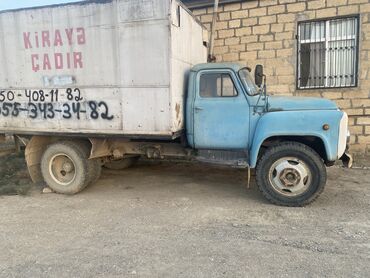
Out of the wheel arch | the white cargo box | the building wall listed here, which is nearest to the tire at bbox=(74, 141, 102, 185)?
the white cargo box

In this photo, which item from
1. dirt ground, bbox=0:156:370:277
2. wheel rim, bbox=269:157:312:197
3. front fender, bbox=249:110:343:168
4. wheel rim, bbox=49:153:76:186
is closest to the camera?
dirt ground, bbox=0:156:370:277

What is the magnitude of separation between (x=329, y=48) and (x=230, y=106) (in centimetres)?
476

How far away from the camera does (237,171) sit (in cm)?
741

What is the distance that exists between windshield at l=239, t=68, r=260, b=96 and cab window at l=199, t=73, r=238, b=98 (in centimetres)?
20

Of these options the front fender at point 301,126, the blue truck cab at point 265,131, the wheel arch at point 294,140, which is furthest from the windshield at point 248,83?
the wheel arch at point 294,140

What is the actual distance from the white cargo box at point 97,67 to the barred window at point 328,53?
4061mm

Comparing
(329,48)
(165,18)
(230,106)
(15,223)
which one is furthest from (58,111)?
(329,48)

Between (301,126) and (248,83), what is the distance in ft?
3.74

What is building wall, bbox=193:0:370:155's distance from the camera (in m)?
8.27

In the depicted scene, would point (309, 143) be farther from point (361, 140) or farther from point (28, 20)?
point (28, 20)

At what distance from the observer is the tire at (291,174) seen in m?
5.08

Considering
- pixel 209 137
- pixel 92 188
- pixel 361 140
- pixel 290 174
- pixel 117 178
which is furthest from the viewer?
pixel 361 140

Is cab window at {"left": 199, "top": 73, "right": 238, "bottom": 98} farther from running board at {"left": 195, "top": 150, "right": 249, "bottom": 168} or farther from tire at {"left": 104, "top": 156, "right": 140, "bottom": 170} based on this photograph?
tire at {"left": 104, "top": 156, "right": 140, "bottom": 170}

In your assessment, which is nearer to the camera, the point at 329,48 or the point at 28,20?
the point at 28,20
